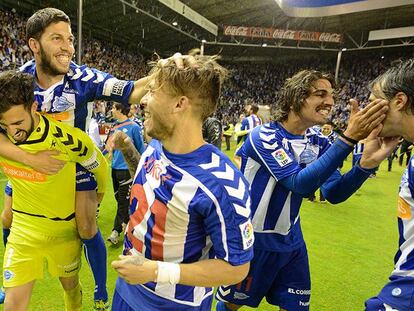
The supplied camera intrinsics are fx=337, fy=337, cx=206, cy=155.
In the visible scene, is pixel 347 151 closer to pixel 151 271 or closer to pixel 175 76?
pixel 175 76

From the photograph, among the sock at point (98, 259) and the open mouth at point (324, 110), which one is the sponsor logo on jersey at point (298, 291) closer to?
the open mouth at point (324, 110)

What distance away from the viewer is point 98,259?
2711mm

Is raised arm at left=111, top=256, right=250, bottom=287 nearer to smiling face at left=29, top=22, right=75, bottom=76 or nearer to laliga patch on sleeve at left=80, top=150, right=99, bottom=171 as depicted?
laliga patch on sleeve at left=80, top=150, right=99, bottom=171

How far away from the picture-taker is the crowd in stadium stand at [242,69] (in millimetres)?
15947

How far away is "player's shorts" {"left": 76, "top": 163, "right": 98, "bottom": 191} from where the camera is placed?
2.45 m

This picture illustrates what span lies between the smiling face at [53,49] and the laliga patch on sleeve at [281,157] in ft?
4.98

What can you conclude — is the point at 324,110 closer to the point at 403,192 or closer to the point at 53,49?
the point at 403,192

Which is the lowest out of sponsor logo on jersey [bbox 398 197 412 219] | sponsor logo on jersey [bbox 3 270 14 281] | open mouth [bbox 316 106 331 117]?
sponsor logo on jersey [bbox 3 270 14 281]

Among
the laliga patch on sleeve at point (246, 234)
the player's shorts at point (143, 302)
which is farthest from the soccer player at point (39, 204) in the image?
the laliga patch on sleeve at point (246, 234)

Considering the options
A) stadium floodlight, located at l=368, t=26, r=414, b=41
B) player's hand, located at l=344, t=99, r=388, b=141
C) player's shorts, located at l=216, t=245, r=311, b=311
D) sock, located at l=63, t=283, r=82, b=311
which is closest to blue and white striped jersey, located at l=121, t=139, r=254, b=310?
player's hand, located at l=344, t=99, r=388, b=141

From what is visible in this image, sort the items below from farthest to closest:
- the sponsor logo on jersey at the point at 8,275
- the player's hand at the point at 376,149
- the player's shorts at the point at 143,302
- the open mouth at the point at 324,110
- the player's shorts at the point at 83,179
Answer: the player's shorts at the point at 83,179, the open mouth at the point at 324,110, the sponsor logo on jersey at the point at 8,275, the player's hand at the point at 376,149, the player's shorts at the point at 143,302

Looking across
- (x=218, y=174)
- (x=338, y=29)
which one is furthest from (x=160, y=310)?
(x=338, y=29)

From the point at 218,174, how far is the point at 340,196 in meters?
1.18

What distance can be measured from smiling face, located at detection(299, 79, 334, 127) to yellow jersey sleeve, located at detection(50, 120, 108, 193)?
152cm
